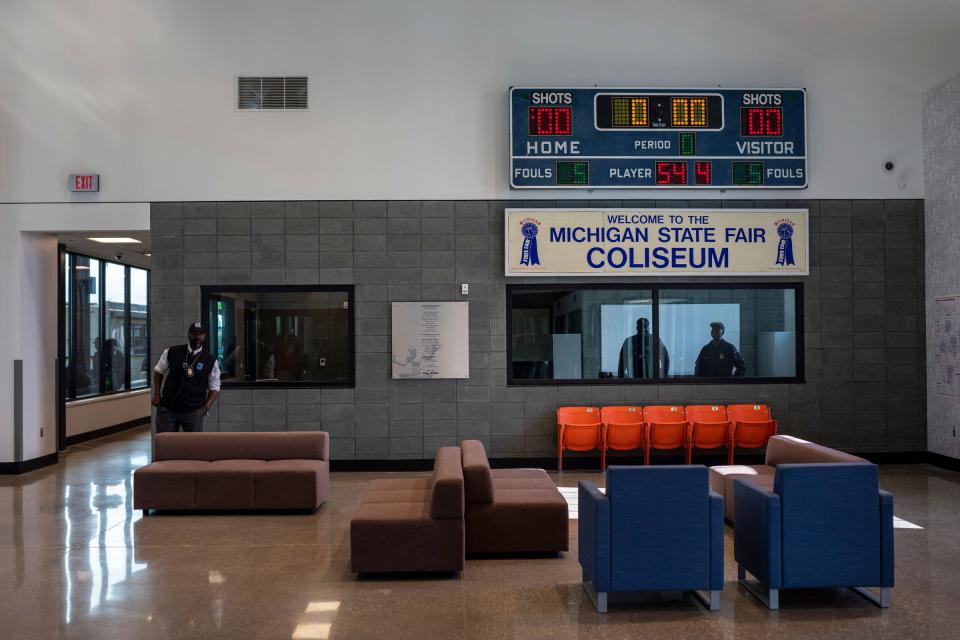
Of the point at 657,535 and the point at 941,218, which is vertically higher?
the point at 941,218

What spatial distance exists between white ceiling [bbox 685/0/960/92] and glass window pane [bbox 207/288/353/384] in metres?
5.76

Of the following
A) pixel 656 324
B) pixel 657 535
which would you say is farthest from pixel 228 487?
pixel 656 324

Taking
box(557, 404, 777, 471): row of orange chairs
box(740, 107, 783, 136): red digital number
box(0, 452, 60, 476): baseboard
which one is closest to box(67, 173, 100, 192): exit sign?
box(0, 452, 60, 476): baseboard

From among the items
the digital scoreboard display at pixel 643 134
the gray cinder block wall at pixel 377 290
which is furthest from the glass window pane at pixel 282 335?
the digital scoreboard display at pixel 643 134

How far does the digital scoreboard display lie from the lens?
8180 mm

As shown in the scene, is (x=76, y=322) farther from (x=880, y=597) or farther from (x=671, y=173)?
(x=880, y=597)

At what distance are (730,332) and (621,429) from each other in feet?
6.37

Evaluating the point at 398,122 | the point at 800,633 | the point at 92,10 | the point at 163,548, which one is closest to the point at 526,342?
the point at 398,122

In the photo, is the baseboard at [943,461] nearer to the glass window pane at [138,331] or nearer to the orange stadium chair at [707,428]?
the orange stadium chair at [707,428]

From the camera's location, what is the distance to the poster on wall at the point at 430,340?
833 cm

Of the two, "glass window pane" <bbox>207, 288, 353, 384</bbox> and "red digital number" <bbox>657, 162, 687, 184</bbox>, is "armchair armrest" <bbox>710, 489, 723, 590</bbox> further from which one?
"glass window pane" <bbox>207, 288, 353, 384</bbox>

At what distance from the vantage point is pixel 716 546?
4.07 metres

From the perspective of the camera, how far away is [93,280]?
11453 mm

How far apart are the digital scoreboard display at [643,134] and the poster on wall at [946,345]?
2.61m
